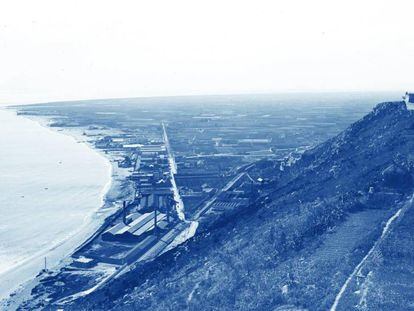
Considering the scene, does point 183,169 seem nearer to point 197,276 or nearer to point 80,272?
point 80,272

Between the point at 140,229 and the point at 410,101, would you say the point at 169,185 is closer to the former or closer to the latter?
the point at 140,229

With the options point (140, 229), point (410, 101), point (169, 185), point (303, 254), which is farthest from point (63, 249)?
point (410, 101)

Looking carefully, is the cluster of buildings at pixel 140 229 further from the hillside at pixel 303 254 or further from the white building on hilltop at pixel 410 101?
the white building on hilltop at pixel 410 101

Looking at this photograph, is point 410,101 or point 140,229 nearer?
point 140,229

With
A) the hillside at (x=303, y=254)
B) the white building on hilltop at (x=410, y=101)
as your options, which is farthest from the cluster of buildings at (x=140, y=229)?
the white building on hilltop at (x=410, y=101)

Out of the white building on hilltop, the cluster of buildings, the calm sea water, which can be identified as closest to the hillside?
the cluster of buildings

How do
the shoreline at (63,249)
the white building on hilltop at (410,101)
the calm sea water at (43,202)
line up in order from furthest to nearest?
the white building on hilltop at (410,101), the calm sea water at (43,202), the shoreline at (63,249)
